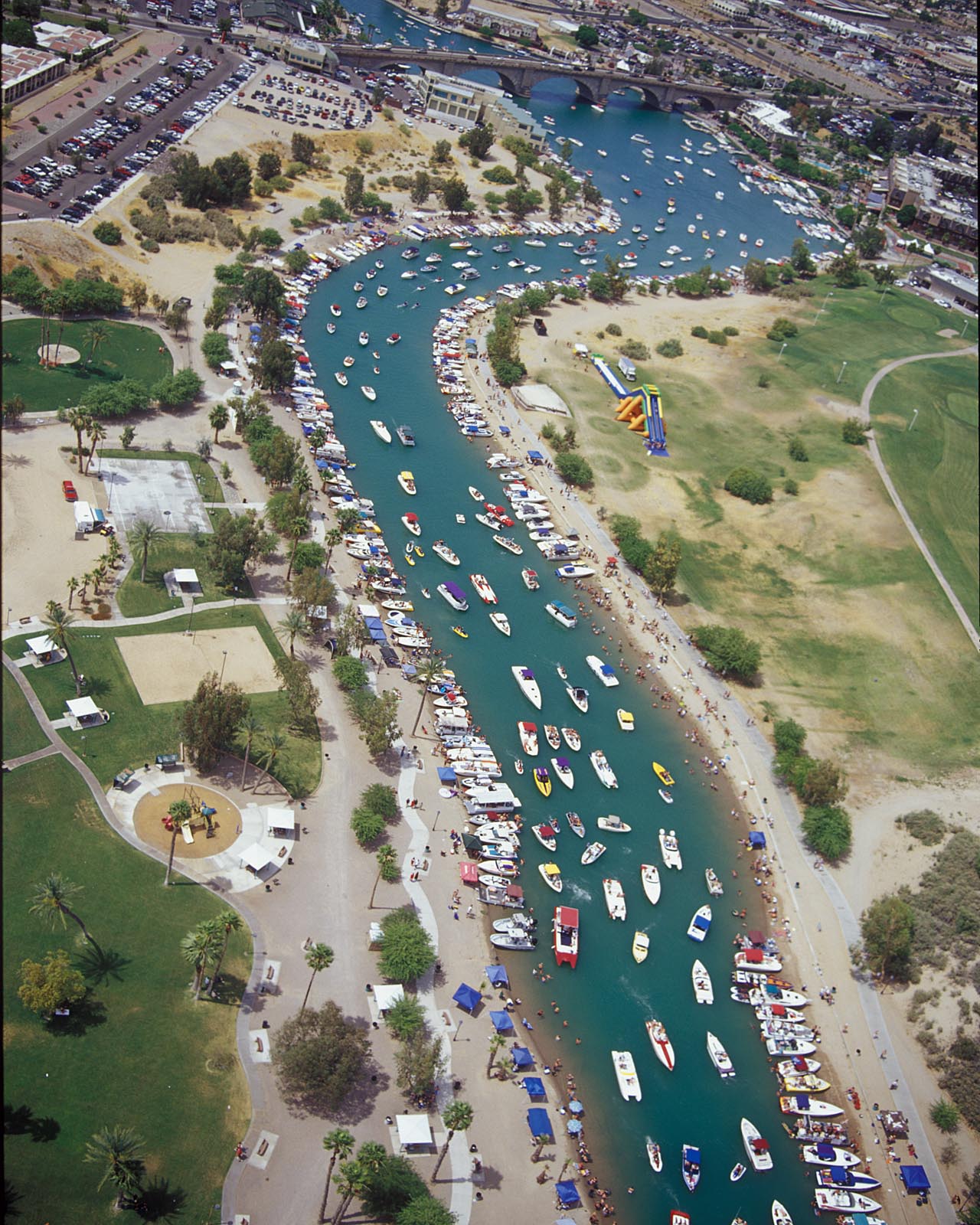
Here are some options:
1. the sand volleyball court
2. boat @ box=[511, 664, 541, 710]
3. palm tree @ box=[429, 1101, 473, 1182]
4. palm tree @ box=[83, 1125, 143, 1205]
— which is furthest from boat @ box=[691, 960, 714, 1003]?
the sand volleyball court

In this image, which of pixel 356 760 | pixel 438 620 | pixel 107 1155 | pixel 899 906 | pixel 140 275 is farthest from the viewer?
pixel 140 275

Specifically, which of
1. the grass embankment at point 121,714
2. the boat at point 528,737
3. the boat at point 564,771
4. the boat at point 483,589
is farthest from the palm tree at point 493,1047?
the boat at point 483,589

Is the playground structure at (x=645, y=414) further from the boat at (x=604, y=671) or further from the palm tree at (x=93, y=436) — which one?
the palm tree at (x=93, y=436)

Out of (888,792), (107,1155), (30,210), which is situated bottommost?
(888,792)

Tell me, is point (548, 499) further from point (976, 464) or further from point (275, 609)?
point (976, 464)

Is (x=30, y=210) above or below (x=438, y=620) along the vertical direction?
above

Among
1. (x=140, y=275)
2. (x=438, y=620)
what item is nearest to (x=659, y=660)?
(x=438, y=620)

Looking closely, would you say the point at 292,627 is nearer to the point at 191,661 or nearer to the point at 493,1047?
Result: the point at 191,661
